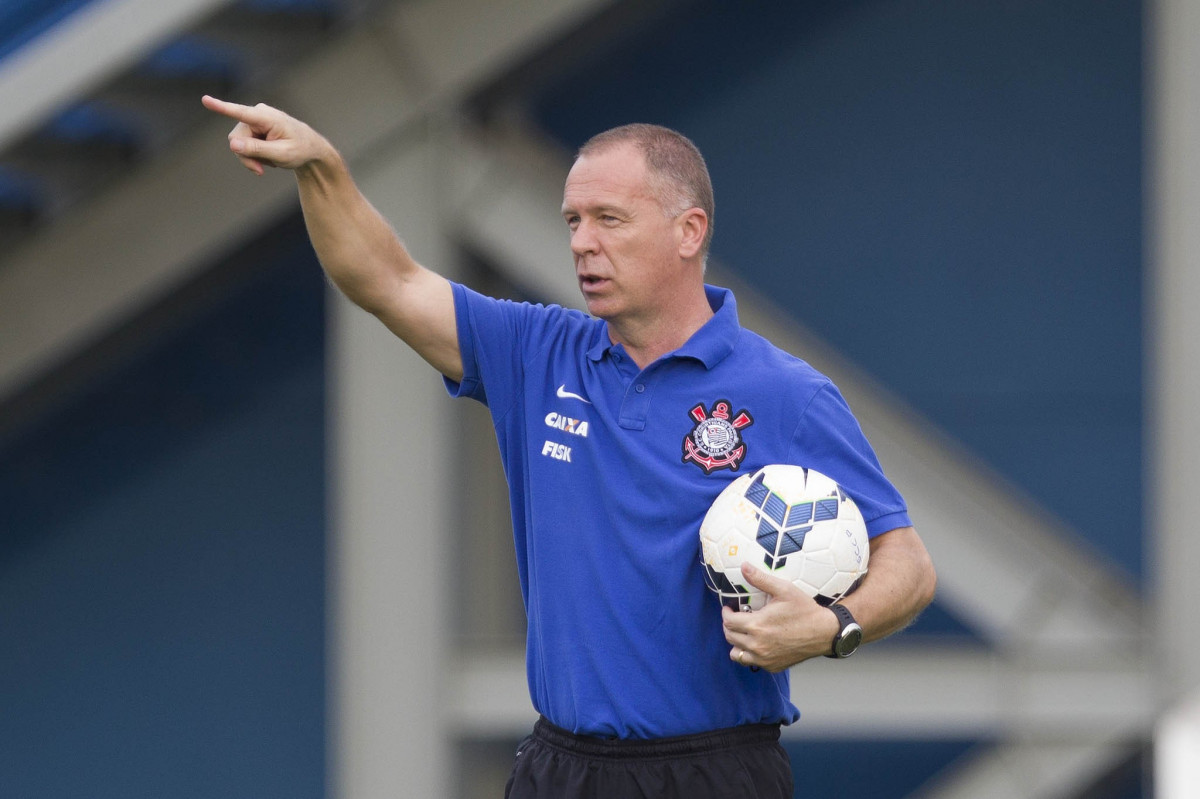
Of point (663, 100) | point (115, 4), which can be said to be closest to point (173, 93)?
point (115, 4)

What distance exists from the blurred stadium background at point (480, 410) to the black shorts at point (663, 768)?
2898 mm

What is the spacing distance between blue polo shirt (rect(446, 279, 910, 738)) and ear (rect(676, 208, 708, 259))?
0.54 ft

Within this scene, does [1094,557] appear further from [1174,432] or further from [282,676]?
[282,676]

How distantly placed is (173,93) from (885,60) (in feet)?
11.7

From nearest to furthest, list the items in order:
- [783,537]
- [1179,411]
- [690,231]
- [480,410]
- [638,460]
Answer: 1. [783,537]
2. [638,460]
3. [690,231]
4. [1179,411]
5. [480,410]

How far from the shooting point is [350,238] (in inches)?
133

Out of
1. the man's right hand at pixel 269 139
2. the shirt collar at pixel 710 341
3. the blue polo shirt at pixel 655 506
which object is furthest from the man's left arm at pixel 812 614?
the man's right hand at pixel 269 139

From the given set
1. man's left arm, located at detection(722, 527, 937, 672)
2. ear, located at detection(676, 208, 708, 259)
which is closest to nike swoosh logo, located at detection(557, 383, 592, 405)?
ear, located at detection(676, 208, 708, 259)

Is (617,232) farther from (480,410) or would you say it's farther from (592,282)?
(480,410)

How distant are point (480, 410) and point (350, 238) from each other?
378 centimetres

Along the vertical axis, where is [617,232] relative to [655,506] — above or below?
above

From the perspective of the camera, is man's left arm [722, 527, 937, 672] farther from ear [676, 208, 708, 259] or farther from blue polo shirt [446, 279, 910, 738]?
ear [676, 208, 708, 259]

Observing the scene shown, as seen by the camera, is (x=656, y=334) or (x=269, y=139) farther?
(x=656, y=334)

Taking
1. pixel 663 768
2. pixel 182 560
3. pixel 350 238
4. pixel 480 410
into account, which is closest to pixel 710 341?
pixel 350 238
